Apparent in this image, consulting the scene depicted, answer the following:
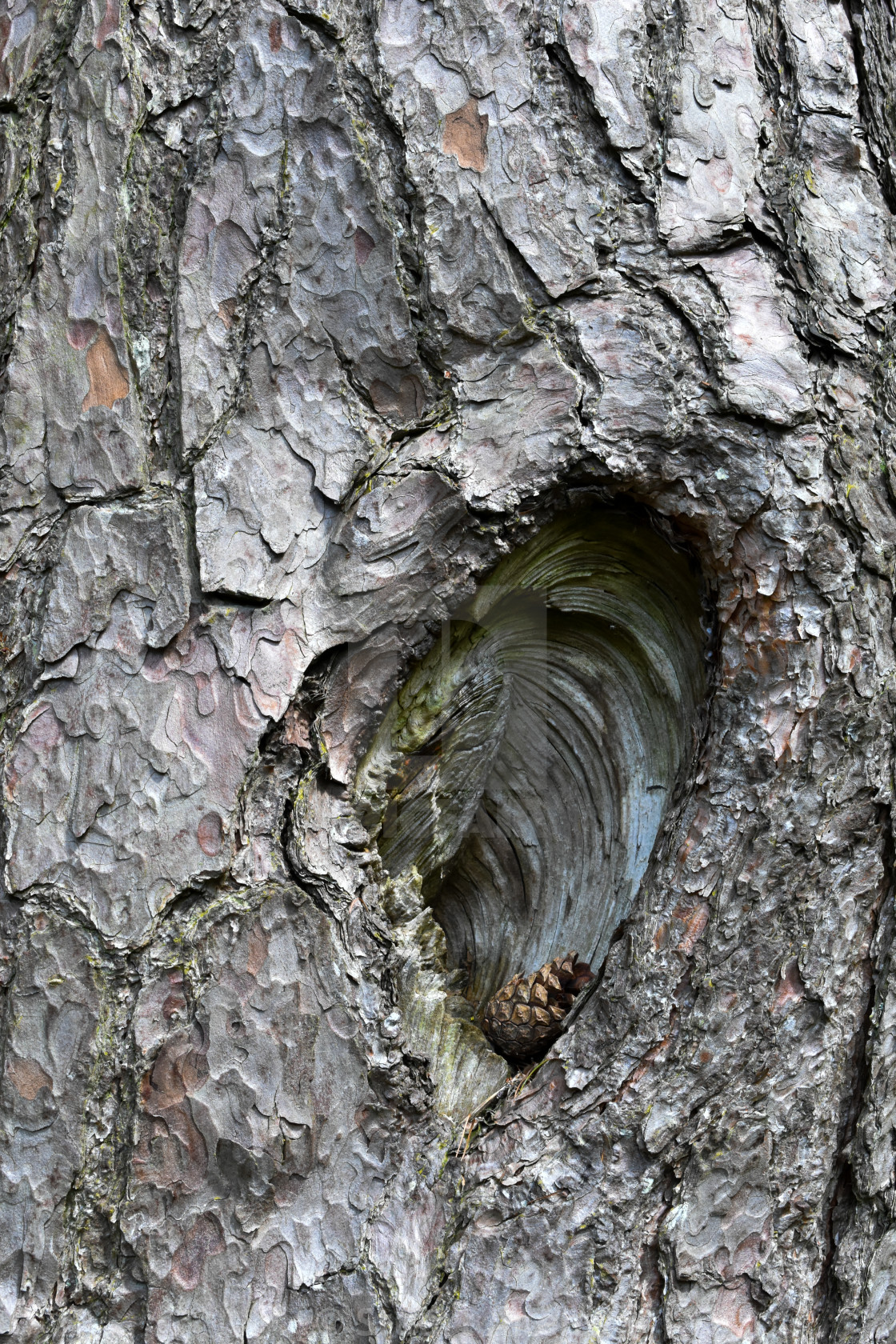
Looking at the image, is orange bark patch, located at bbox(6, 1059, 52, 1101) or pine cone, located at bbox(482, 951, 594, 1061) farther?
pine cone, located at bbox(482, 951, 594, 1061)

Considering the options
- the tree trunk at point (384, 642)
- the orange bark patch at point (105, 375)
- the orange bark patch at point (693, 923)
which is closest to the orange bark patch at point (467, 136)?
the tree trunk at point (384, 642)

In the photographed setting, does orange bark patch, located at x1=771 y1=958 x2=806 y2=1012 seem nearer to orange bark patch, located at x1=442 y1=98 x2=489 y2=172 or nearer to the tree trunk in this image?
the tree trunk

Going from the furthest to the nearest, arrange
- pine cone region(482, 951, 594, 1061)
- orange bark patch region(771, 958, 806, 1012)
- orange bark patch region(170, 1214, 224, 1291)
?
pine cone region(482, 951, 594, 1061), orange bark patch region(771, 958, 806, 1012), orange bark patch region(170, 1214, 224, 1291)

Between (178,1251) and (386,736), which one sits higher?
(386,736)

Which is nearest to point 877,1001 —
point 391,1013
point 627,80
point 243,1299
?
point 391,1013

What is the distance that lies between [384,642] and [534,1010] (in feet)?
1.89

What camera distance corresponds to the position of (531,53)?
127 cm

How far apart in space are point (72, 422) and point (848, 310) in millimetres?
1035

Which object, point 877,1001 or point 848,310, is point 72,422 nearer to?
point 848,310

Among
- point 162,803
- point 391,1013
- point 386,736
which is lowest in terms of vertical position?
point 391,1013

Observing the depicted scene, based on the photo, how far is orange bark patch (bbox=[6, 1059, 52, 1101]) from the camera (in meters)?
1.18

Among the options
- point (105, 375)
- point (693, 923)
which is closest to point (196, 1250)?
point (693, 923)

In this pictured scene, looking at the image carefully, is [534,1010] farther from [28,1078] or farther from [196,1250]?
[28,1078]

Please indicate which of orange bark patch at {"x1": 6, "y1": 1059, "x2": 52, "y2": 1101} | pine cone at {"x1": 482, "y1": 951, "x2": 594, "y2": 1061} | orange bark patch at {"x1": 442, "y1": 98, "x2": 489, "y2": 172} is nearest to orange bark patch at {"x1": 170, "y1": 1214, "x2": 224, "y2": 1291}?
orange bark patch at {"x1": 6, "y1": 1059, "x2": 52, "y2": 1101}
